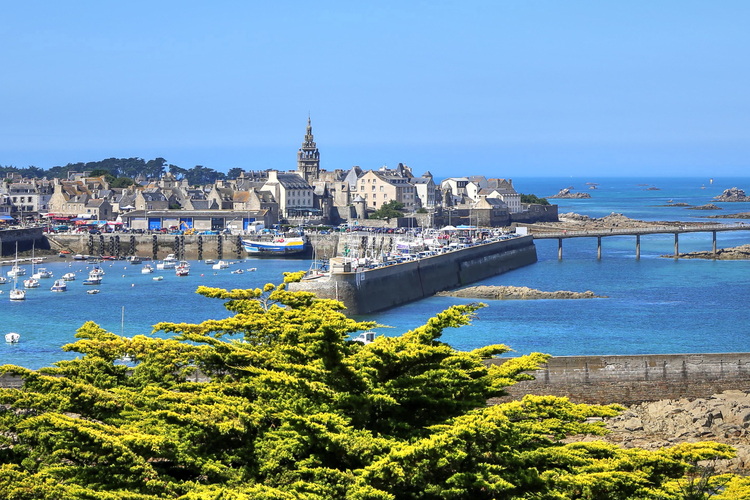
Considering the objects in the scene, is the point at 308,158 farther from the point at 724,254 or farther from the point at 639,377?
the point at 639,377

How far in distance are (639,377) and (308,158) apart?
90.6 meters

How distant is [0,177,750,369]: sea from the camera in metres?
39.1

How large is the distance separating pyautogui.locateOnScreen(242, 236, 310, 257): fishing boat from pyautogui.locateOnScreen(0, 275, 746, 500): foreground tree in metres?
59.5

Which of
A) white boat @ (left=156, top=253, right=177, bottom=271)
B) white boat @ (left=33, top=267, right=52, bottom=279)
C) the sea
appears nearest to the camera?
the sea

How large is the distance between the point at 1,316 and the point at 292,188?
2016 inches

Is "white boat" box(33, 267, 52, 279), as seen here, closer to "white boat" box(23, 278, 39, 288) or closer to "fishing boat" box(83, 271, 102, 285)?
"white boat" box(23, 278, 39, 288)

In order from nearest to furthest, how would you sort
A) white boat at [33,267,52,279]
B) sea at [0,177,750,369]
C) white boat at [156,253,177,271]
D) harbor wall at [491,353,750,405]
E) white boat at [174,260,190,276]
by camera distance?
harbor wall at [491,353,750,405] < sea at [0,177,750,369] < white boat at [33,267,52,279] < white boat at [174,260,190,276] < white boat at [156,253,177,271]

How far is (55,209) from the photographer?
101812 millimetres

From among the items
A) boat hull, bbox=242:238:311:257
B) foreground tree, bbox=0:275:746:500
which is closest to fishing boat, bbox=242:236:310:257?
boat hull, bbox=242:238:311:257

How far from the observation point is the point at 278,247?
77.6 metres

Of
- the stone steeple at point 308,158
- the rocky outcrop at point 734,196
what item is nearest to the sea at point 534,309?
the stone steeple at point 308,158

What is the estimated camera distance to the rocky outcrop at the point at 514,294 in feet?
176

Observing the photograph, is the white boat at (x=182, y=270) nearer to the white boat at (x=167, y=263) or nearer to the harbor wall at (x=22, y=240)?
the white boat at (x=167, y=263)

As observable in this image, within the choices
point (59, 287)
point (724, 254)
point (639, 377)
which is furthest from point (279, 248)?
point (639, 377)
